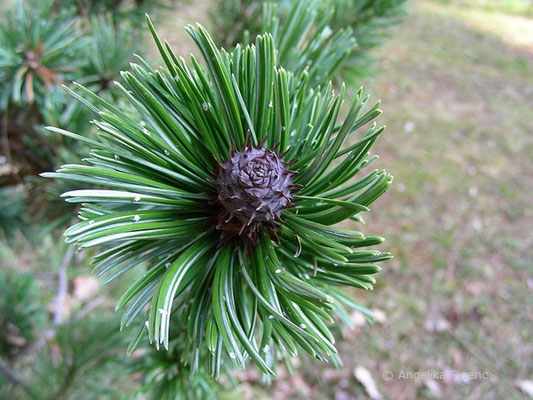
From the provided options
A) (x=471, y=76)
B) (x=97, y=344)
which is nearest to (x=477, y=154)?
(x=471, y=76)

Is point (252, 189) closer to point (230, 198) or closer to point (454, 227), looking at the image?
point (230, 198)

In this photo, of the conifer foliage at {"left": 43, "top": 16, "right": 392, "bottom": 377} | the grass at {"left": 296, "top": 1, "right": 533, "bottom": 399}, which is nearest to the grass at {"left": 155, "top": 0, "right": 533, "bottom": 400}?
the grass at {"left": 296, "top": 1, "right": 533, "bottom": 399}

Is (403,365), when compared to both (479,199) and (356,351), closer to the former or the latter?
(356,351)

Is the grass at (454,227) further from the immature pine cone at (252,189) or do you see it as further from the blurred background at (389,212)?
the immature pine cone at (252,189)

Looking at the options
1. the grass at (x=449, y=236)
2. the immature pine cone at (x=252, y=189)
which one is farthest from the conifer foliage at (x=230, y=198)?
the grass at (x=449, y=236)

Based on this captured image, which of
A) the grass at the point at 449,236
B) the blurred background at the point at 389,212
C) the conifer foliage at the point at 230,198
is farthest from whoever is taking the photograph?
the grass at the point at 449,236

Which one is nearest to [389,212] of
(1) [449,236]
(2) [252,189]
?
(1) [449,236]
